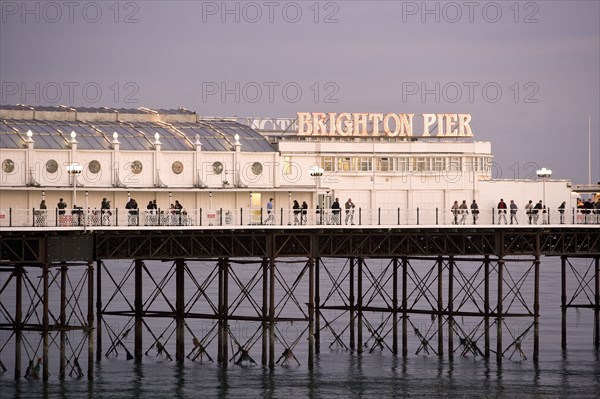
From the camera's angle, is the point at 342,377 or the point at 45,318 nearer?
the point at 45,318

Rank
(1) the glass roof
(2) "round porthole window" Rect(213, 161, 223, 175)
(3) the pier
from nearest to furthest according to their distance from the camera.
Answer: (3) the pier < (1) the glass roof < (2) "round porthole window" Rect(213, 161, 223, 175)

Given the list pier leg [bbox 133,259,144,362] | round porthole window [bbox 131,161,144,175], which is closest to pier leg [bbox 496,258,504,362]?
pier leg [bbox 133,259,144,362]

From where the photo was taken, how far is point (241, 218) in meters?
75.9

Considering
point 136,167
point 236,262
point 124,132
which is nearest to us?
point 136,167

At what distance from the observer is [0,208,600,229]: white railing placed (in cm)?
7200

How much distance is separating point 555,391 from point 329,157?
5111 cm

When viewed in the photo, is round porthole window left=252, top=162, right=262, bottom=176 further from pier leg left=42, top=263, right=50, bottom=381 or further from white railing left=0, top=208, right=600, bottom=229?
pier leg left=42, top=263, right=50, bottom=381

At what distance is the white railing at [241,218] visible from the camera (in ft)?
236

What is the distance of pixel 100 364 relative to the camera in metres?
80.9

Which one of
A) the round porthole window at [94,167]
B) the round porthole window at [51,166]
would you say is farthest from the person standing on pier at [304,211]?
the round porthole window at [51,166]

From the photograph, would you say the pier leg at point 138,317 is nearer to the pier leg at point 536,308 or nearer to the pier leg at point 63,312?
the pier leg at point 63,312

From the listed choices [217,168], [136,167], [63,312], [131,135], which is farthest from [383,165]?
[63,312]

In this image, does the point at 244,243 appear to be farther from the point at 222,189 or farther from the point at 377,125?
the point at 377,125

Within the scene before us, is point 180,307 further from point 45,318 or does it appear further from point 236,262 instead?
point 45,318
